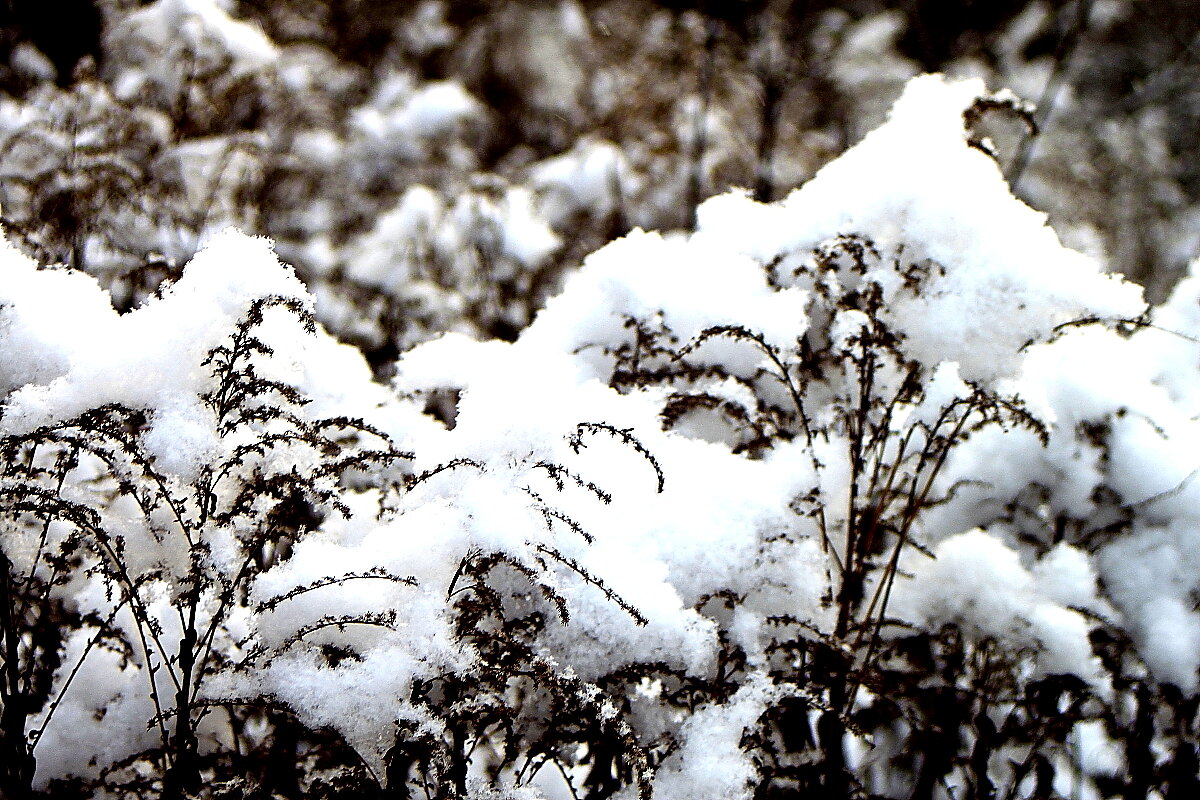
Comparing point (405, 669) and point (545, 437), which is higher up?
point (545, 437)

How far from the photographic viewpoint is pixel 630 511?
1.81m

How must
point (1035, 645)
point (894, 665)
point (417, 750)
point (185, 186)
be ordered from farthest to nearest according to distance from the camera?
1. point (185, 186)
2. point (894, 665)
3. point (1035, 645)
4. point (417, 750)

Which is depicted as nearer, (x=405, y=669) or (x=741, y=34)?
(x=405, y=669)

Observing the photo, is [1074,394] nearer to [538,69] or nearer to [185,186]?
[185,186]

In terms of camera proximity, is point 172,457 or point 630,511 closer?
point 172,457

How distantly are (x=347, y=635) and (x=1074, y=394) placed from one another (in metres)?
2.20

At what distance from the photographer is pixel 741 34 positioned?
6.83 metres

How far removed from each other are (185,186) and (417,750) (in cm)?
370

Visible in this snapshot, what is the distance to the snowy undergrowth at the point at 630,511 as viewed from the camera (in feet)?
4.86

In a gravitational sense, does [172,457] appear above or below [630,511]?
below

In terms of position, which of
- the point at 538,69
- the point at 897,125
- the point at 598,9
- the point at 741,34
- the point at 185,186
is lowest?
the point at 897,125

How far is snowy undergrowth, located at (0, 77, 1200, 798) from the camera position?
1.48 metres

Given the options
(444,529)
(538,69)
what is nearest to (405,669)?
(444,529)

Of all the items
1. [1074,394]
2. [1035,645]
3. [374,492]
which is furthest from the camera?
[1074,394]
